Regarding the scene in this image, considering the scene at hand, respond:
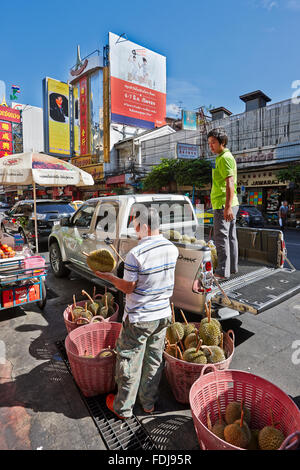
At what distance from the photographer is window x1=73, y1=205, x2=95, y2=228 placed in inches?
209

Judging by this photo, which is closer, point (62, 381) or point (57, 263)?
point (62, 381)

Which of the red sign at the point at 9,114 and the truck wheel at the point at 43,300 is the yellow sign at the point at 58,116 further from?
the truck wheel at the point at 43,300

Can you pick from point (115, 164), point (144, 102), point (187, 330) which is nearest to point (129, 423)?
point (187, 330)

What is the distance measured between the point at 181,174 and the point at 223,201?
17.8 meters

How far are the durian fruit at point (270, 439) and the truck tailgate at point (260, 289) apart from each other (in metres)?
1.40

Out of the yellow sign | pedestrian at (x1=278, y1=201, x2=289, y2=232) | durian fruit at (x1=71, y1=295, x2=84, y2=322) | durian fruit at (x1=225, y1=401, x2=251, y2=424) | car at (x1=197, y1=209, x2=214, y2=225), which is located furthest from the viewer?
the yellow sign

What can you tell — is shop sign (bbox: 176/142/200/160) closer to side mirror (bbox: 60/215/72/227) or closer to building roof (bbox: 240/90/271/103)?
building roof (bbox: 240/90/271/103)

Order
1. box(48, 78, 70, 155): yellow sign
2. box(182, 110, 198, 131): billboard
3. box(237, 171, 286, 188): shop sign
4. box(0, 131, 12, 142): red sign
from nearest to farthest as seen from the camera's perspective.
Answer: box(237, 171, 286, 188): shop sign → box(182, 110, 198, 131): billboard → box(48, 78, 70, 155): yellow sign → box(0, 131, 12, 142): red sign

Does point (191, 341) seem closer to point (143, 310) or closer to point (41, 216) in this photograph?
point (143, 310)

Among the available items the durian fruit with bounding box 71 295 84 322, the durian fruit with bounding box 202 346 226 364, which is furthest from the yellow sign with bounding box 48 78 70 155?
the durian fruit with bounding box 202 346 226 364

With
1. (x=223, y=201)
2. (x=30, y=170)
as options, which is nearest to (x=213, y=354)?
(x=223, y=201)

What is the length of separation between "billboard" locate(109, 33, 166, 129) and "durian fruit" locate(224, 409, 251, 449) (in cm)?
3173

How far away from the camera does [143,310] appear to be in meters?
2.29

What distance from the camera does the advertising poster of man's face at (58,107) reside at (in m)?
29.4
